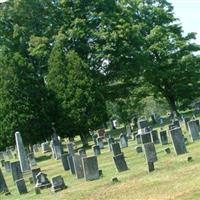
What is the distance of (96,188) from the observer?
54.5 feet

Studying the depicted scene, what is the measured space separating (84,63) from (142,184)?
23982 millimetres

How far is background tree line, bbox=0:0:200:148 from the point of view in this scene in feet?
123

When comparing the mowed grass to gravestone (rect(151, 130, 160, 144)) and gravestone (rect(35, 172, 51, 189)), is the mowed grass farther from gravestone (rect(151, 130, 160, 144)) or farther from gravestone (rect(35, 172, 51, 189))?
gravestone (rect(151, 130, 160, 144))

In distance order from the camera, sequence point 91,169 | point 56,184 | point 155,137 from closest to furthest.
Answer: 1. point 56,184
2. point 91,169
3. point 155,137

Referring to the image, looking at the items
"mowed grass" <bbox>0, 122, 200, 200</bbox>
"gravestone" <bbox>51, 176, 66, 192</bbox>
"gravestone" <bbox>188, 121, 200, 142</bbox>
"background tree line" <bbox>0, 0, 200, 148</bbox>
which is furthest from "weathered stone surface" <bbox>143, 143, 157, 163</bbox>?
"background tree line" <bbox>0, 0, 200, 148</bbox>

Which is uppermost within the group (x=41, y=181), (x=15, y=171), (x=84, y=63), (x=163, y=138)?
(x=84, y=63)

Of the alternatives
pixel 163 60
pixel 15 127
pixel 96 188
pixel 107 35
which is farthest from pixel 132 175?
pixel 163 60

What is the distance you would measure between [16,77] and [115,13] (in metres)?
14.0

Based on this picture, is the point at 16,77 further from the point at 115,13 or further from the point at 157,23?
the point at 157,23

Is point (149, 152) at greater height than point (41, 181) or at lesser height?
greater

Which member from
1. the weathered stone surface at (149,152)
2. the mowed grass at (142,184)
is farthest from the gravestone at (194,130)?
the weathered stone surface at (149,152)

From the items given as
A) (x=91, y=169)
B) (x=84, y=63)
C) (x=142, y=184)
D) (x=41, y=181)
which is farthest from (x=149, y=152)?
(x=84, y=63)

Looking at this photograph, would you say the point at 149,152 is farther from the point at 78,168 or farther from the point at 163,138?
the point at 163,138

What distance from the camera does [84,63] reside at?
38.9 meters
